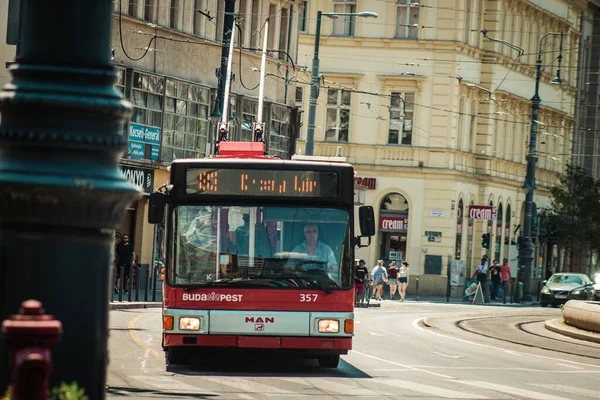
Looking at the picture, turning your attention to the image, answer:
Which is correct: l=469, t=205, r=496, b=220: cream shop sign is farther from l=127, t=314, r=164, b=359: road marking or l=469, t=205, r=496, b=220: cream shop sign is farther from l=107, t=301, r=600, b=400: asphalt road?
l=127, t=314, r=164, b=359: road marking

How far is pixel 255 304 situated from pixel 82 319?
1148 centimetres

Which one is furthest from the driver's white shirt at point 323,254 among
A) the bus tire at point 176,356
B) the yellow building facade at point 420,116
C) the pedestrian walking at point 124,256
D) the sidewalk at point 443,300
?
the yellow building facade at point 420,116

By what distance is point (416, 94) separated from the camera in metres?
61.2

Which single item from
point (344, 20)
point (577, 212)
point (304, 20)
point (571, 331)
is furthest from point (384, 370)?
point (577, 212)

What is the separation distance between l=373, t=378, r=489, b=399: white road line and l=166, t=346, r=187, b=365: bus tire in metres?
2.33

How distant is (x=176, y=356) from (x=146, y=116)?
27304 millimetres

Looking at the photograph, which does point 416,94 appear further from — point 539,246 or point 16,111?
point 16,111

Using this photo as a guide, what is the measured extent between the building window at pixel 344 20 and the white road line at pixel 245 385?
46830 millimetres

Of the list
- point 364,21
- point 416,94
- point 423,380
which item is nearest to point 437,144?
point 416,94

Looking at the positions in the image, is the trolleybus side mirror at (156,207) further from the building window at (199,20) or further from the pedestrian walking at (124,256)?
the building window at (199,20)

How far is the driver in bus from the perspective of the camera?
660 inches

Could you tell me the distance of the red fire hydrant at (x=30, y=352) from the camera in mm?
4508

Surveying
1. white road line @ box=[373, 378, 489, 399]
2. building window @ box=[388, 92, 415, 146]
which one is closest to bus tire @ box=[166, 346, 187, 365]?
white road line @ box=[373, 378, 489, 399]

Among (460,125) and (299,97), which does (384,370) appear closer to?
(460,125)
